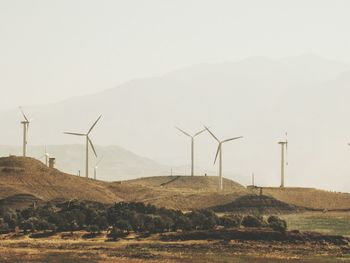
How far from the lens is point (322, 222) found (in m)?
147

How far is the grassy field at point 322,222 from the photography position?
127 metres

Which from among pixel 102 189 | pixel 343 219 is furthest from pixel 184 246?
pixel 102 189

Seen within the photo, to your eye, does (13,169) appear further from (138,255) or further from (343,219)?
(138,255)

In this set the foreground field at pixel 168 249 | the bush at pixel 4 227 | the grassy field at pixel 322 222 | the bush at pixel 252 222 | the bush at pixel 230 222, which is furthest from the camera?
the grassy field at pixel 322 222

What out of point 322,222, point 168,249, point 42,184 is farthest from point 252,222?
point 42,184

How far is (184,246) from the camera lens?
311 feet

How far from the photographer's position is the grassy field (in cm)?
12697

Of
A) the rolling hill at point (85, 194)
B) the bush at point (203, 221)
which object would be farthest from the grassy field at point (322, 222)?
the bush at point (203, 221)

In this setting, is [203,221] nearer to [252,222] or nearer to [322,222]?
[252,222]

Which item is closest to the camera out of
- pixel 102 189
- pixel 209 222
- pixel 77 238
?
pixel 77 238

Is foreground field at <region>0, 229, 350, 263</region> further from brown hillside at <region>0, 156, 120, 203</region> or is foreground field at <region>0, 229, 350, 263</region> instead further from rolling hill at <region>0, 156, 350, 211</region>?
brown hillside at <region>0, 156, 120, 203</region>

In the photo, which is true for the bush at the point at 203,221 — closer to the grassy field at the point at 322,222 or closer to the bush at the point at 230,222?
the bush at the point at 230,222

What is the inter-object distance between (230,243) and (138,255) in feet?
46.8

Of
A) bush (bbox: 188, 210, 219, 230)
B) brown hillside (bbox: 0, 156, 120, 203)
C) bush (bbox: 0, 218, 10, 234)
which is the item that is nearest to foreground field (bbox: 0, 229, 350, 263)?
bush (bbox: 0, 218, 10, 234)
